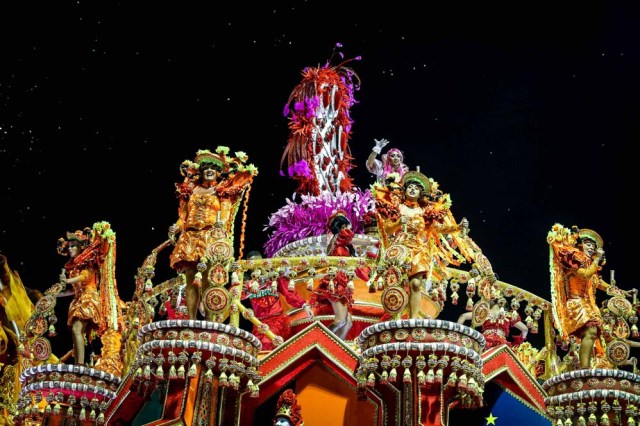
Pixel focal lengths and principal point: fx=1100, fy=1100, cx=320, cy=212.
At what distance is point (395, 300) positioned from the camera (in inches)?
424

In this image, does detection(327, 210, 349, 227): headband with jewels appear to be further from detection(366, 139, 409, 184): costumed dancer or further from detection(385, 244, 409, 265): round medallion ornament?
detection(385, 244, 409, 265): round medallion ornament

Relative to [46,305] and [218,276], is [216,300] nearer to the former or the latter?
[218,276]

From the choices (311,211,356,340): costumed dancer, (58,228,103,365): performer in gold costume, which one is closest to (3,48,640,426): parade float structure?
(311,211,356,340): costumed dancer

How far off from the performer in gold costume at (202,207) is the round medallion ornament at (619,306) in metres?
4.14

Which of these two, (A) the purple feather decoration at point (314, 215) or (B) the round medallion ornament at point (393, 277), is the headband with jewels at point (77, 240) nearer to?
(A) the purple feather decoration at point (314, 215)

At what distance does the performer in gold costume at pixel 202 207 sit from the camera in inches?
443

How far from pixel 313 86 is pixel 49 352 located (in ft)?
19.2

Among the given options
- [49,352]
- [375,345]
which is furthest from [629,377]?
[49,352]

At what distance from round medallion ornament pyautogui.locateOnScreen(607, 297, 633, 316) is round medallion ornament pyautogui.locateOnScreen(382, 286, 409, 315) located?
102 inches

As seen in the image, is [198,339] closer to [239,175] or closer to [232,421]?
[232,421]

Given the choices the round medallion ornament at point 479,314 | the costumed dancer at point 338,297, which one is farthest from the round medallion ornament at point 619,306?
the costumed dancer at point 338,297

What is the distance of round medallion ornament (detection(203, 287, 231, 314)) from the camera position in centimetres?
1100

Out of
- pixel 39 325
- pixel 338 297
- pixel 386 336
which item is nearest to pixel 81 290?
pixel 39 325

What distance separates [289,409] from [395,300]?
4.86ft
